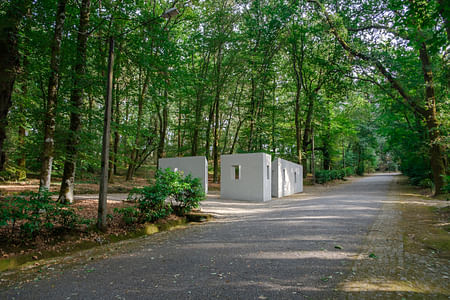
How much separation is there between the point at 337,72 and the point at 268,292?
1425 cm

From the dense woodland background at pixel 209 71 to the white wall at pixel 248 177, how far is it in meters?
4.60

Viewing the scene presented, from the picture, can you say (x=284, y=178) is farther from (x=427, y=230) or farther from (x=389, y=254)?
(x=389, y=254)

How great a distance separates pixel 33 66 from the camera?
247 inches

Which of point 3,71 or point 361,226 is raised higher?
point 3,71

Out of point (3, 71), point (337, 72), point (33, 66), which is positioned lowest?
point (3, 71)

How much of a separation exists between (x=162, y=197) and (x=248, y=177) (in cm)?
749

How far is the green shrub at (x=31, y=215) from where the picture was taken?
4.05 metres

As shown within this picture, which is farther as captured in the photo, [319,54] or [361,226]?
[319,54]

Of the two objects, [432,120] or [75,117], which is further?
[432,120]

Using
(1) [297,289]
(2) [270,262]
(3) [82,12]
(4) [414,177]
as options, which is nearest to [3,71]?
(3) [82,12]

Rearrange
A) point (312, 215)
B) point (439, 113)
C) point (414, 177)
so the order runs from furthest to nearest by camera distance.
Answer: point (414, 177) → point (439, 113) → point (312, 215)

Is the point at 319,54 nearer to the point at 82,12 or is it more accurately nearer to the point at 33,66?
the point at 82,12

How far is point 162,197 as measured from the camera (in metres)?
6.72

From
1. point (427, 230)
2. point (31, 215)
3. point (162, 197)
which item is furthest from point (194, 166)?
point (427, 230)
